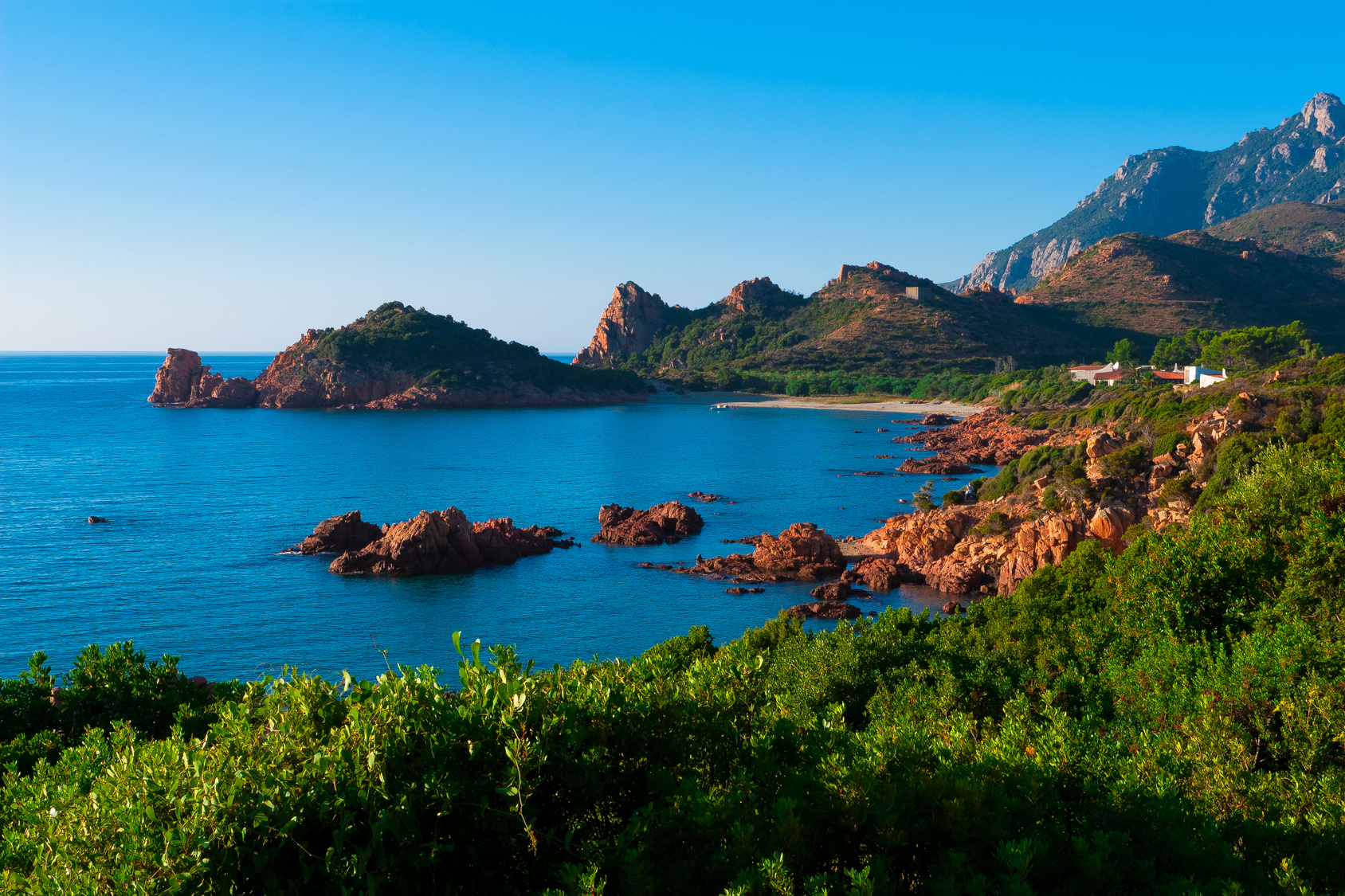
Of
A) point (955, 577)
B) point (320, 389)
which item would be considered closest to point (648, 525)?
point (955, 577)

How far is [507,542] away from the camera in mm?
44500

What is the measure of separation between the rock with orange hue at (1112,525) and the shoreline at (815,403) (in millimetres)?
80290

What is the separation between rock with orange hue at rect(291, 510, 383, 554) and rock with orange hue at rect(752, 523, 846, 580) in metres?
20.6

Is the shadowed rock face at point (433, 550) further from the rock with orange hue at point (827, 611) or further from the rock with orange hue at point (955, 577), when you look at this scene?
the rock with orange hue at point (955, 577)

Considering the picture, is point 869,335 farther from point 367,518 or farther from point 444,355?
point 367,518

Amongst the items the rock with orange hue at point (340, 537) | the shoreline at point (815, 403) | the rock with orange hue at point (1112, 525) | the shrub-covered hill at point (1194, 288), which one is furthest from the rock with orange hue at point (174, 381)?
the shrub-covered hill at point (1194, 288)

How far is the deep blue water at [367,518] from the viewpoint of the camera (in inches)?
1282

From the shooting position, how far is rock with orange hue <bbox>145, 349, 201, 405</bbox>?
5359 inches

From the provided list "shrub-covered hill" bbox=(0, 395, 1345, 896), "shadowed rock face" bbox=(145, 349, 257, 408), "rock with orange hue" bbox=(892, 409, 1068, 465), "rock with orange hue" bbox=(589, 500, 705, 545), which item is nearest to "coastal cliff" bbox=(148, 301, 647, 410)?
"shadowed rock face" bbox=(145, 349, 257, 408)

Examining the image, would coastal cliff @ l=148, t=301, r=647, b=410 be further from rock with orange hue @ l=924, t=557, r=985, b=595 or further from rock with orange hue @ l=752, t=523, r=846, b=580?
rock with orange hue @ l=924, t=557, r=985, b=595

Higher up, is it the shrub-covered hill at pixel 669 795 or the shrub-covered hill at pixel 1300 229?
the shrub-covered hill at pixel 1300 229

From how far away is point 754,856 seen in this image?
587cm

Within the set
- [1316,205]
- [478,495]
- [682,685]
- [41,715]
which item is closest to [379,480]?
[478,495]

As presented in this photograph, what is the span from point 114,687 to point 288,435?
9538 centimetres
